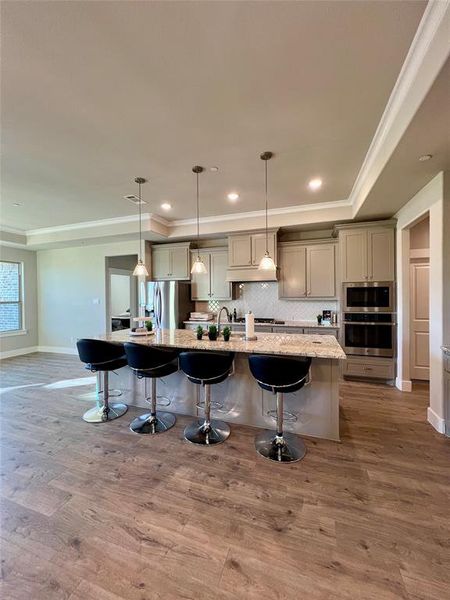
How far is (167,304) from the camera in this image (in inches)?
204

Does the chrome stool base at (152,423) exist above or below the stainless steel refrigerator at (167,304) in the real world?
below

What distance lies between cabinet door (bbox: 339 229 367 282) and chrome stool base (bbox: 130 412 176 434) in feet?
11.3

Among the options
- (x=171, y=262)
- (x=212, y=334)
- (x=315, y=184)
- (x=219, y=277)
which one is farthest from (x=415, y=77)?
(x=171, y=262)

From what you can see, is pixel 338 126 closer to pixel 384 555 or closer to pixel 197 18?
pixel 197 18

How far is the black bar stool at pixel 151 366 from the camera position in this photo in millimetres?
2582

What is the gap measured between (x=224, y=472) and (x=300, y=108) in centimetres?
308

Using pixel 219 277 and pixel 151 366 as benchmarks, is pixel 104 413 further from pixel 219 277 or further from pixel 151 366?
pixel 219 277

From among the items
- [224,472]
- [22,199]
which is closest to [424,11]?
[224,472]

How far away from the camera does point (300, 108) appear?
211cm

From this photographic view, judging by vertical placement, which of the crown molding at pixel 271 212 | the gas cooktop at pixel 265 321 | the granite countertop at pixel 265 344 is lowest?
the granite countertop at pixel 265 344

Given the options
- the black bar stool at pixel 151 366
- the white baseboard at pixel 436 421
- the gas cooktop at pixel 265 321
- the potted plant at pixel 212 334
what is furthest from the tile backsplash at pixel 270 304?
the black bar stool at pixel 151 366

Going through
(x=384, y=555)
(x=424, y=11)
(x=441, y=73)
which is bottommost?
(x=384, y=555)

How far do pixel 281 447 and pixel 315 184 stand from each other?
3.25 m

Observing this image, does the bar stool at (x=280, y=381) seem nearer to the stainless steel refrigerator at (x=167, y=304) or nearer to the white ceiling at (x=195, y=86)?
the white ceiling at (x=195, y=86)
